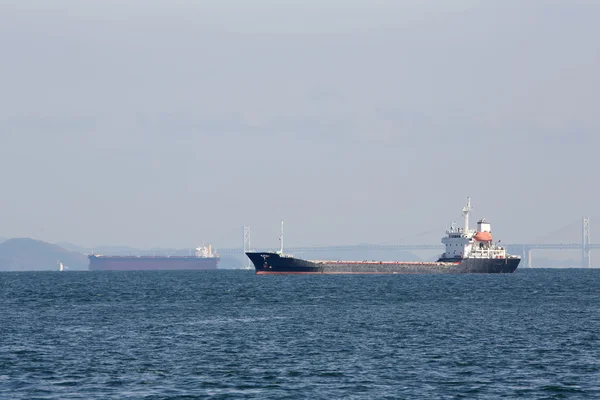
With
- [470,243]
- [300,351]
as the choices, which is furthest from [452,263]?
[300,351]

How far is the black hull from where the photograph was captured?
183 meters

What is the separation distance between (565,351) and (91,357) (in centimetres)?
2624

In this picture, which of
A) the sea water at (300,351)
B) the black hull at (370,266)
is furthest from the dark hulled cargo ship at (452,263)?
the sea water at (300,351)

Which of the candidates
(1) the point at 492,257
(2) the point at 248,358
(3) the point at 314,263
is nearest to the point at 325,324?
(2) the point at 248,358

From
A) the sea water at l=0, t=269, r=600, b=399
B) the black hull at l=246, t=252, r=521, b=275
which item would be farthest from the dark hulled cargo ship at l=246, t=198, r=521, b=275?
the sea water at l=0, t=269, r=600, b=399

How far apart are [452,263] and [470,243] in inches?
242

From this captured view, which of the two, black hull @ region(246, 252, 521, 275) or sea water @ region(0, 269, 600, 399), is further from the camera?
black hull @ region(246, 252, 521, 275)

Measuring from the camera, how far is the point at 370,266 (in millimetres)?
192250

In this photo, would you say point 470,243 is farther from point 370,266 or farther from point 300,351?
point 300,351

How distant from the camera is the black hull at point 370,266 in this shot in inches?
7200

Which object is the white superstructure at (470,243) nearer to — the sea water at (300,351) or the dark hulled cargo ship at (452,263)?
the dark hulled cargo ship at (452,263)

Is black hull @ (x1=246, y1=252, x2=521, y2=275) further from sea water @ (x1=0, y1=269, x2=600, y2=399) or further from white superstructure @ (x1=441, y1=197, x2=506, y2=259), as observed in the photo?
sea water @ (x1=0, y1=269, x2=600, y2=399)

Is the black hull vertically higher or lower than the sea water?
higher

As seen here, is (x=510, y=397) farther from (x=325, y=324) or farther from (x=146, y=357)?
(x=325, y=324)
